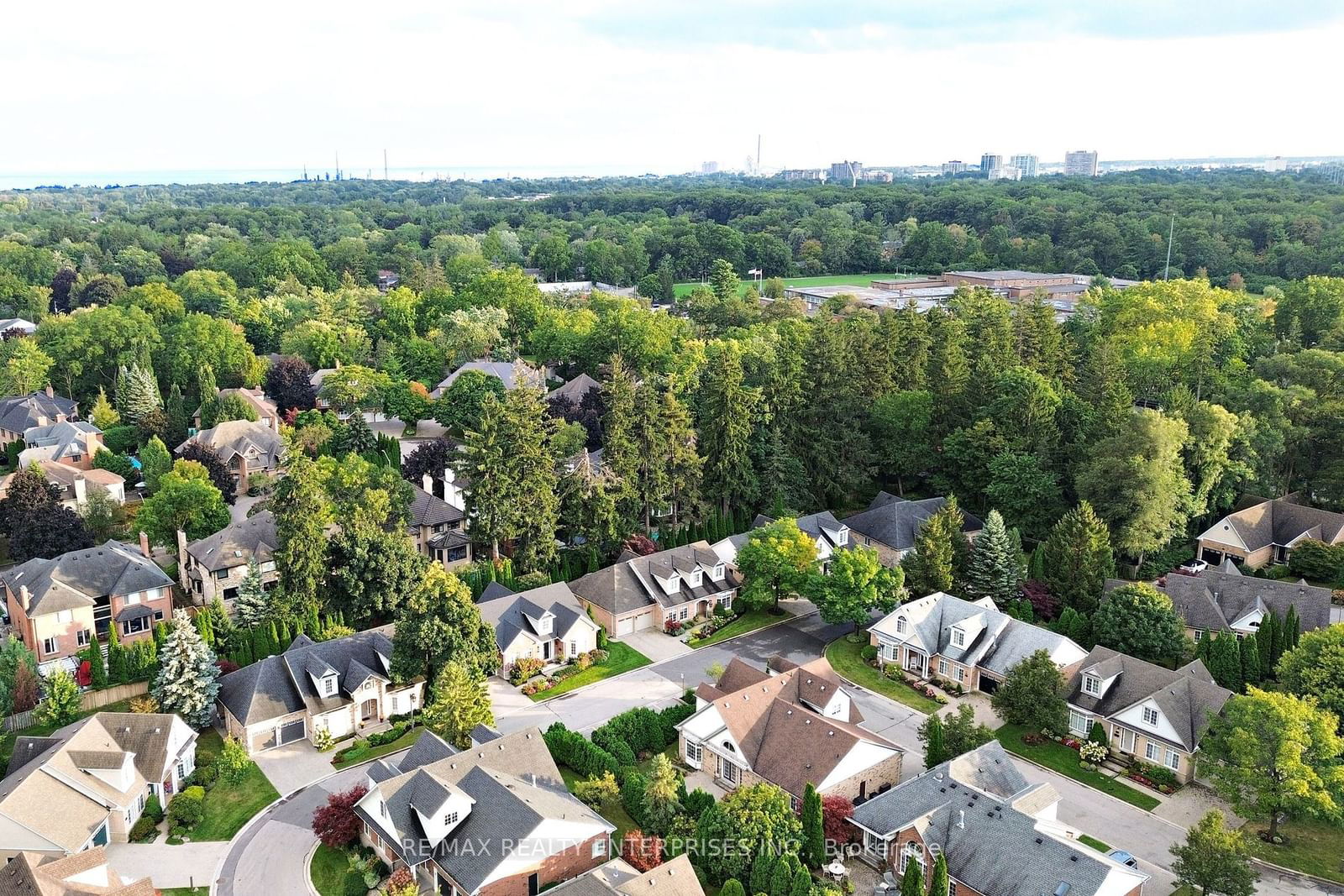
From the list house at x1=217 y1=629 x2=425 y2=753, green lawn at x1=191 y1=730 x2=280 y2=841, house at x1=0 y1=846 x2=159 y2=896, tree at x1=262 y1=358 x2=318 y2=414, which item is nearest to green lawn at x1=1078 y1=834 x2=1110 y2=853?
house at x1=217 y1=629 x2=425 y2=753

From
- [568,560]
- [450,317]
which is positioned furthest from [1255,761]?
[450,317]

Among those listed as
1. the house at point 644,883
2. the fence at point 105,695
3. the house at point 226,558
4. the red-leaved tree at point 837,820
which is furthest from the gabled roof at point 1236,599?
the fence at point 105,695

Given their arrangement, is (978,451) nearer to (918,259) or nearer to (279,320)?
(279,320)

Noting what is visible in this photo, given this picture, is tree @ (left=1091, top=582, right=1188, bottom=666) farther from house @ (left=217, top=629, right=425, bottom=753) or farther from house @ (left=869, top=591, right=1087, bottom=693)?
house @ (left=217, top=629, right=425, bottom=753)

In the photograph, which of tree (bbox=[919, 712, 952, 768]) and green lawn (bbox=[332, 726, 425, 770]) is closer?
tree (bbox=[919, 712, 952, 768])

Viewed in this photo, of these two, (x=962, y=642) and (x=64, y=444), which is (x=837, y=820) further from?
(x=64, y=444)

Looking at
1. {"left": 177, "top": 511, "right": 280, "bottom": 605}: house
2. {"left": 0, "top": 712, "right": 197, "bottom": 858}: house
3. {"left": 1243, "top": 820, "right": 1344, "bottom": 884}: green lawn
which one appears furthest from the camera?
{"left": 177, "top": 511, "right": 280, "bottom": 605}: house

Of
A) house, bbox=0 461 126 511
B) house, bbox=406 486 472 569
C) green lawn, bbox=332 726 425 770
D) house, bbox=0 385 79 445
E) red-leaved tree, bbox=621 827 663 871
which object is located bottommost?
green lawn, bbox=332 726 425 770
